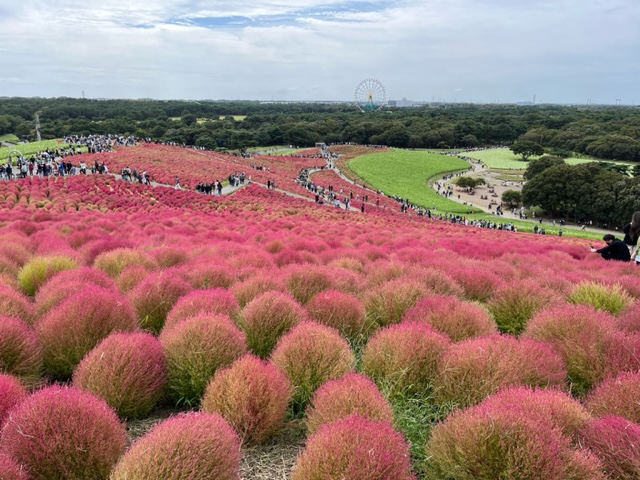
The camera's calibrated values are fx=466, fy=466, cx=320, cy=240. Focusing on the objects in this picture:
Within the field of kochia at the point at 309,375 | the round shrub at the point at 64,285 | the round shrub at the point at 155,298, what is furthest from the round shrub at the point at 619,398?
the round shrub at the point at 64,285

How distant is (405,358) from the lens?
4613 mm

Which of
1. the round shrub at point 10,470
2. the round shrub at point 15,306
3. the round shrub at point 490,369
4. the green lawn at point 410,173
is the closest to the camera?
the round shrub at point 10,470

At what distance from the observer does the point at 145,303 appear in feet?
20.0

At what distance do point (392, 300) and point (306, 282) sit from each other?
4.32 feet

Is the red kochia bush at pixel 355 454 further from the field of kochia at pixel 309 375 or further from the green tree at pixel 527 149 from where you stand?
the green tree at pixel 527 149

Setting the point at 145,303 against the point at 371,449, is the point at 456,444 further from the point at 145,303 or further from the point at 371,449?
the point at 145,303

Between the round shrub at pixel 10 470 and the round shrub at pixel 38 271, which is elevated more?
the round shrub at pixel 10 470

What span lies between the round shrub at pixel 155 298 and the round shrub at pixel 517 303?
176 inches

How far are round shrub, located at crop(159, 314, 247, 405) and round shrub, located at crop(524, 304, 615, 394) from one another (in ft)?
11.1

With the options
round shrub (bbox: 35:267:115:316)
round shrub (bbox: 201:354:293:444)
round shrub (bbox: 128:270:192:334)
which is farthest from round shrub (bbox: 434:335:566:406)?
round shrub (bbox: 35:267:115:316)

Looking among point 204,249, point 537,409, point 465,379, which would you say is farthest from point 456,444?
point 204,249

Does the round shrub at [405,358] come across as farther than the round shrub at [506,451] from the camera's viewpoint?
Yes

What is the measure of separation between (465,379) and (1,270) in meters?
7.21

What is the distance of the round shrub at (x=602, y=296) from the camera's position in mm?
6742
